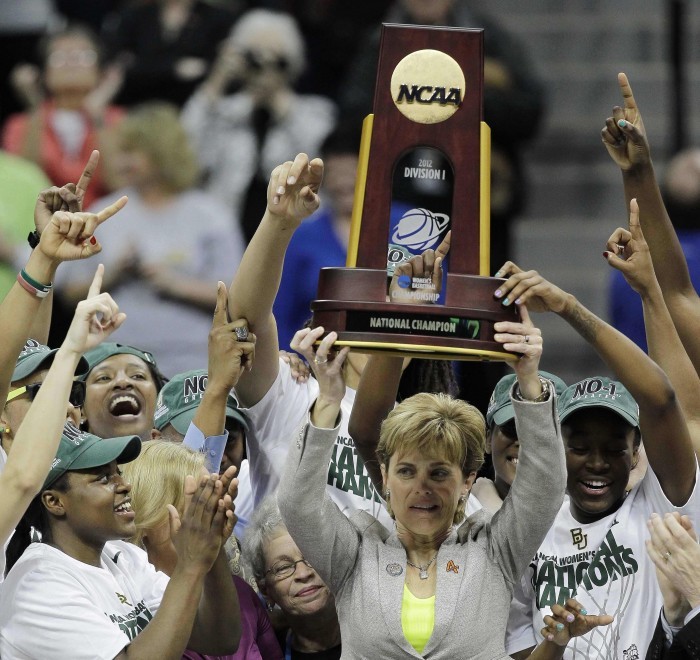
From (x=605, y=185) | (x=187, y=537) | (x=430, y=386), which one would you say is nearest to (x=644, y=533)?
(x=430, y=386)

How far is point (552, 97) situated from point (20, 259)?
354 centimetres

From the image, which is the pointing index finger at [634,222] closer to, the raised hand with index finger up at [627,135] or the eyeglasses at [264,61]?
the raised hand with index finger up at [627,135]

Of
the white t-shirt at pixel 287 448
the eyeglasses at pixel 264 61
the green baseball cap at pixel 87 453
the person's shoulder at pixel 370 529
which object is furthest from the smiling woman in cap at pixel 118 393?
the eyeglasses at pixel 264 61

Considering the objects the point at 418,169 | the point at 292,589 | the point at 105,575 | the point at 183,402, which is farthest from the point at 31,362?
the point at 418,169

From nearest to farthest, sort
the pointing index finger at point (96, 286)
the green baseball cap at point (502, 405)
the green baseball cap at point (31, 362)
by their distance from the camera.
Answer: the pointing index finger at point (96, 286) → the green baseball cap at point (31, 362) → the green baseball cap at point (502, 405)

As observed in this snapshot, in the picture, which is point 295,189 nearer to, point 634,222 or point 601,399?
point 634,222

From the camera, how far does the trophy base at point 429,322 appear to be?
3629mm

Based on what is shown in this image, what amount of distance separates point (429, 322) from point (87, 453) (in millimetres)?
920

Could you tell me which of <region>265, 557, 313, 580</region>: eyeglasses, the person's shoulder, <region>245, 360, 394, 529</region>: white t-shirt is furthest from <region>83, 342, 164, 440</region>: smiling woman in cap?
the person's shoulder

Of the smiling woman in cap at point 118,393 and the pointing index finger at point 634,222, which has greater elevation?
the pointing index finger at point 634,222

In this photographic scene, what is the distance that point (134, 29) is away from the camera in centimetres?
874

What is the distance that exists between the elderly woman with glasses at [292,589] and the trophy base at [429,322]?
868 mm

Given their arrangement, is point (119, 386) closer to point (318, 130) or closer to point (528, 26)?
point (318, 130)

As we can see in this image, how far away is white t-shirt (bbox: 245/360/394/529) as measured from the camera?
4.50m
